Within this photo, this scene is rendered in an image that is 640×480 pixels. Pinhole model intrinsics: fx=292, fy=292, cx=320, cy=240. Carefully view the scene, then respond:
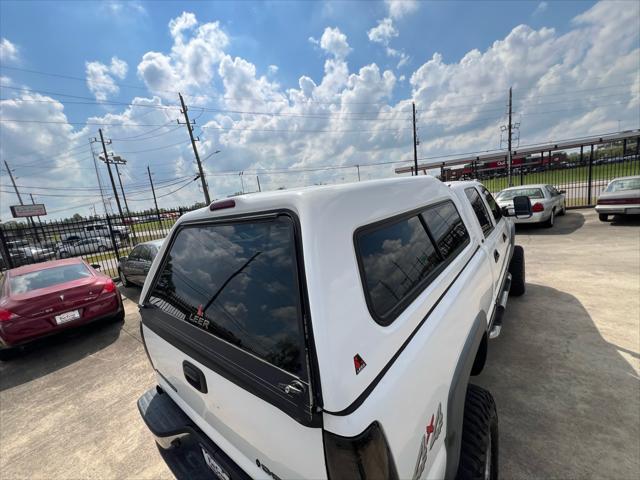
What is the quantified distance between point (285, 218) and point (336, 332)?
1.63 feet

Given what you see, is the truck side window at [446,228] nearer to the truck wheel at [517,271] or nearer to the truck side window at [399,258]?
the truck side window at [399,258]

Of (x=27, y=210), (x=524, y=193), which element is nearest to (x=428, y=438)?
(x=524, y=193)

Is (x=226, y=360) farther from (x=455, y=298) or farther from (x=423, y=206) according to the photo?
(x=423, y=206)

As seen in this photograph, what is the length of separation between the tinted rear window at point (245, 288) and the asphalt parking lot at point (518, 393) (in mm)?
1658

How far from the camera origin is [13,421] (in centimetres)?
307

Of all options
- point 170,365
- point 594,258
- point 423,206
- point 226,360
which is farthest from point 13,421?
point 594,258

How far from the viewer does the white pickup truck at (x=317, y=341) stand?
95 centimetres

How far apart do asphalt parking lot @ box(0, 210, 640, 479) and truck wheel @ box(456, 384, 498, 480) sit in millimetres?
452

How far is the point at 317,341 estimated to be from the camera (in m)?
0.96

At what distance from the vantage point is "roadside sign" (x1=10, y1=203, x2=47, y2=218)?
15672mm

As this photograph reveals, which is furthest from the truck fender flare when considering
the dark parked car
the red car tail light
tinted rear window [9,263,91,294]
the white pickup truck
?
the dark parked car

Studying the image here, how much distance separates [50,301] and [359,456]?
521 centimetres

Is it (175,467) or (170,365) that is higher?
(170,365)

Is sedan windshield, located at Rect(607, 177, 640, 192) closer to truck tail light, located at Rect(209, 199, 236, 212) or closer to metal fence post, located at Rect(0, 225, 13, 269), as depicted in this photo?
truck tail light, located at Rect(209, 199, 236, 212)
